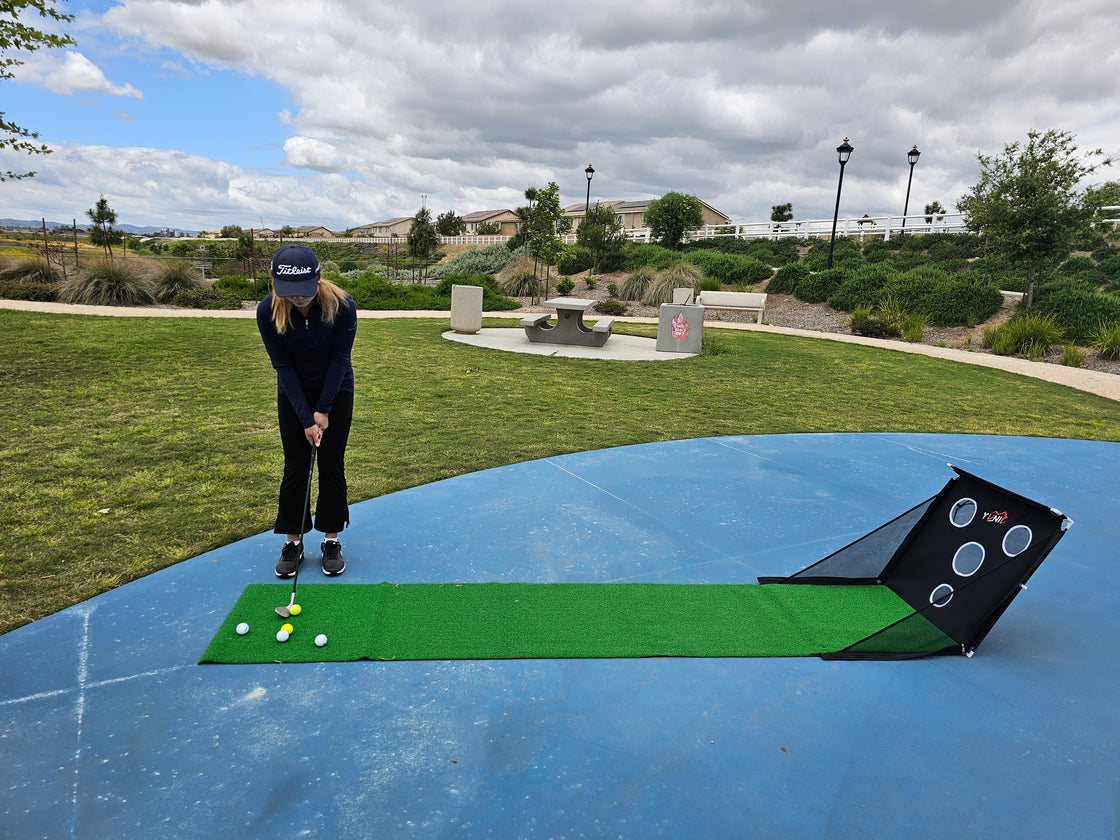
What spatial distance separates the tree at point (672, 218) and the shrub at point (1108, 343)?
2572cm

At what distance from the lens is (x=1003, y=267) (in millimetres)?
26359

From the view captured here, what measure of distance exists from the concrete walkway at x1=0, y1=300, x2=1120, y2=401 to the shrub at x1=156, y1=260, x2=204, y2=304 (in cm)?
159

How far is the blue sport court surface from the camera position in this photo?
216 centimetres

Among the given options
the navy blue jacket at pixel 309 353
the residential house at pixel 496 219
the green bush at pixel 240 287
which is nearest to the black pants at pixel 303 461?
the navy blue jacket at pixel 309 353

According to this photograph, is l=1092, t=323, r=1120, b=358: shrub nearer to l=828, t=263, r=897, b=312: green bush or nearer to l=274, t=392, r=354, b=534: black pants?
l=828, t=263, r=897, b=312: green bush

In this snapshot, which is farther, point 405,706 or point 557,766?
point 405,706

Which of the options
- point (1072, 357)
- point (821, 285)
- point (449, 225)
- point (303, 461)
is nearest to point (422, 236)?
point (449, 225)

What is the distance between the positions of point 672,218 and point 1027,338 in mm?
25515

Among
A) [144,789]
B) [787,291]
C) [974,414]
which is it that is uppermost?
[787,291]

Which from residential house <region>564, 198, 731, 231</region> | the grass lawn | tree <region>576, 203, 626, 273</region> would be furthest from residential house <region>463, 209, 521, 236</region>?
the grass lawn

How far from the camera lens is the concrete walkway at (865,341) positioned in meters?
12.1

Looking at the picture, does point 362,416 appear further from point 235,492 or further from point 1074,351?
point 1074,351

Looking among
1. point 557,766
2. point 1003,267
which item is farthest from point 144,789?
point 1003,267

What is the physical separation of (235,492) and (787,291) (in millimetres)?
24583
